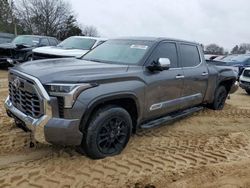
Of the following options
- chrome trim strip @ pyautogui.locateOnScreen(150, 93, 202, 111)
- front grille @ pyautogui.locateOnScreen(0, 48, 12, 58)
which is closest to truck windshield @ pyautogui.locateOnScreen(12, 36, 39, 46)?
front grille @ pyautogui.locateOnScreen(0, 48, 12, 58)

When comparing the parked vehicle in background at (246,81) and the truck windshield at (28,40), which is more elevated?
the truck windshield at (28,40)

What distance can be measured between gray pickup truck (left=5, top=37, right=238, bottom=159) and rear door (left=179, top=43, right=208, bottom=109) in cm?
2

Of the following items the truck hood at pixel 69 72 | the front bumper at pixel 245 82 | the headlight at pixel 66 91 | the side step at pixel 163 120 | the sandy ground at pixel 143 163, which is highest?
the truck hood at pixel 69 72

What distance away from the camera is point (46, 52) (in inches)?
416

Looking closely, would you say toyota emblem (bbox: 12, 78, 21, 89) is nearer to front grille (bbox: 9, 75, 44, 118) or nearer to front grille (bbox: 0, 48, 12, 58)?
front grille (bbox: 9, 75, 44, 118)

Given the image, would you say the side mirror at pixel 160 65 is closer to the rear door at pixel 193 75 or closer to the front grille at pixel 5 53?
the rear door at pixel 193 75

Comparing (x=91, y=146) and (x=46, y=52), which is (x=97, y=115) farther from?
(x=46, y=52)

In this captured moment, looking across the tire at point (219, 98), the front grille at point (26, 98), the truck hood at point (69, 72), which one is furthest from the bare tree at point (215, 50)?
the front grille at point (26, 98)

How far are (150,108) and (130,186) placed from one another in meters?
1.63

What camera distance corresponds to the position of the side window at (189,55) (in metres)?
6.19

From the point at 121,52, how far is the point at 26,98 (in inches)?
74.6

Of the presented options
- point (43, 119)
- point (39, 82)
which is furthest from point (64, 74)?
point (43, 119)

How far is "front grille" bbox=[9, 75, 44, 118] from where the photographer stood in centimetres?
405

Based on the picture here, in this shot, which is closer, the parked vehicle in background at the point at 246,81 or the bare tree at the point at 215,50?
the parked vehicle in background at the point at 246,81
